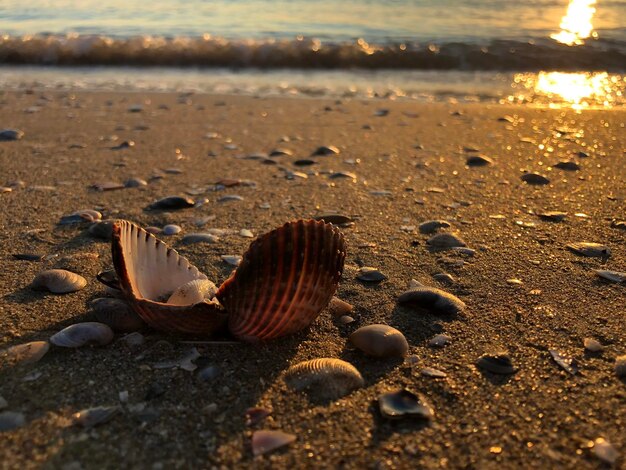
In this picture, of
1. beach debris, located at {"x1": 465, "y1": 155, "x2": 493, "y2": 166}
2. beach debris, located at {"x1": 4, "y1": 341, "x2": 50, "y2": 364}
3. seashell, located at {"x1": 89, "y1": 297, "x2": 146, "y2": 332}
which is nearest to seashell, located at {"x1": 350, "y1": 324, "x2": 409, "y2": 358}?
seashell, located at {"x1": 89, "y1": 297, "x2": 146, "y2": 332}

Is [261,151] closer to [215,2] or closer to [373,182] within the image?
[373,182]

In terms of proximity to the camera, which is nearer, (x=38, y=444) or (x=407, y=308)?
(x=38, y=444)

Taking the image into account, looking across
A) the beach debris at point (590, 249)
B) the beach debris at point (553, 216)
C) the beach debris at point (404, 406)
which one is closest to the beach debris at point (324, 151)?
the beach debris at point (553, 216)

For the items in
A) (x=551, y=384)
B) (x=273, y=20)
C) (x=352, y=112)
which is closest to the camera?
(x=551, y=384)

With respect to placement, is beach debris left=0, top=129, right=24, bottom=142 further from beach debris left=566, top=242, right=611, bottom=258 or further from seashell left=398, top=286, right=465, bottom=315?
beach debris left=566, top=242, right=611, bottom=258

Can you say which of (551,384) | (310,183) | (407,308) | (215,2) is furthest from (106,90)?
(215,2)

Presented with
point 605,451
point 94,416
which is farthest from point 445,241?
point 94,416

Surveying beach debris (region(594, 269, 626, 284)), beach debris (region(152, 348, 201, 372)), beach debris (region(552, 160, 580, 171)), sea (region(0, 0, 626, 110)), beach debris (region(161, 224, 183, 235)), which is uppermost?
sea (region(0, 0, 626, 110))

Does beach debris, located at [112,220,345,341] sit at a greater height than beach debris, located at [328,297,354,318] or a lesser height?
greater
